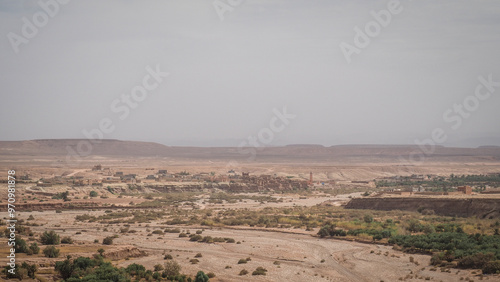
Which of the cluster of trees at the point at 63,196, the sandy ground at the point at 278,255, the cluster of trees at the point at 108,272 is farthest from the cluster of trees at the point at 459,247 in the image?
the cluster of trees at the point at 63,196

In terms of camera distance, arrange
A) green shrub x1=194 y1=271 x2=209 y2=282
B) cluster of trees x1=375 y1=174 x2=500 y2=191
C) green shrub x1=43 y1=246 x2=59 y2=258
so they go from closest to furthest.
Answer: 1. green shrub x1=194 y1=271 x2=209 y2=282
2. green shrub x1=43 y1=246 x2=59 y2=258
3. cluster of trees x1=375 y1=174 x2=500 y2=191

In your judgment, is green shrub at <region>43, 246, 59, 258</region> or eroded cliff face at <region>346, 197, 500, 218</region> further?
eroded cliff face at <region>346, 197, 500, 218</region>

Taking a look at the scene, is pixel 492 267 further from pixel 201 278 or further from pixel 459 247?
pixel 201 278

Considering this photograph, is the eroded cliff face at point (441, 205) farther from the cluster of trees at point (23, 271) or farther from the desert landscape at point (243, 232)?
the cluster of trees at point (23, 271)

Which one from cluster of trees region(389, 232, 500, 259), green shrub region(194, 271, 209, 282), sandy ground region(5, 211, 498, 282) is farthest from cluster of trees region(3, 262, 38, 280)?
cluster of trees region(389, 232, 500, 259)

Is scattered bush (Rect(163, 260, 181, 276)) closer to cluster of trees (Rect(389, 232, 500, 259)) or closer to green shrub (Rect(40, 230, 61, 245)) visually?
green shrub (Rect(40, 230, 61, 245))

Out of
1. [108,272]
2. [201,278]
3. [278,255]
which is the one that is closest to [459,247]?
[278,255]

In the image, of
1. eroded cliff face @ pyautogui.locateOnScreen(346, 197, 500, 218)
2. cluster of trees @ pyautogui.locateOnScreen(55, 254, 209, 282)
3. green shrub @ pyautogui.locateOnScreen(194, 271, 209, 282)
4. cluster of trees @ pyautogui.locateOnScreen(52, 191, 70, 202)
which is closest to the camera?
cluster of trees @ pyautogui.locateOnScreen(55, 254, 209, 282)

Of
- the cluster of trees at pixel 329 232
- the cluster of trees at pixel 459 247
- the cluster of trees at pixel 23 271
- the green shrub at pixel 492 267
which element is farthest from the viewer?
the cluster of trees at pixel 329 232

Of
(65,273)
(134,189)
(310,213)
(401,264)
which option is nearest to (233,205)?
(310,213)
